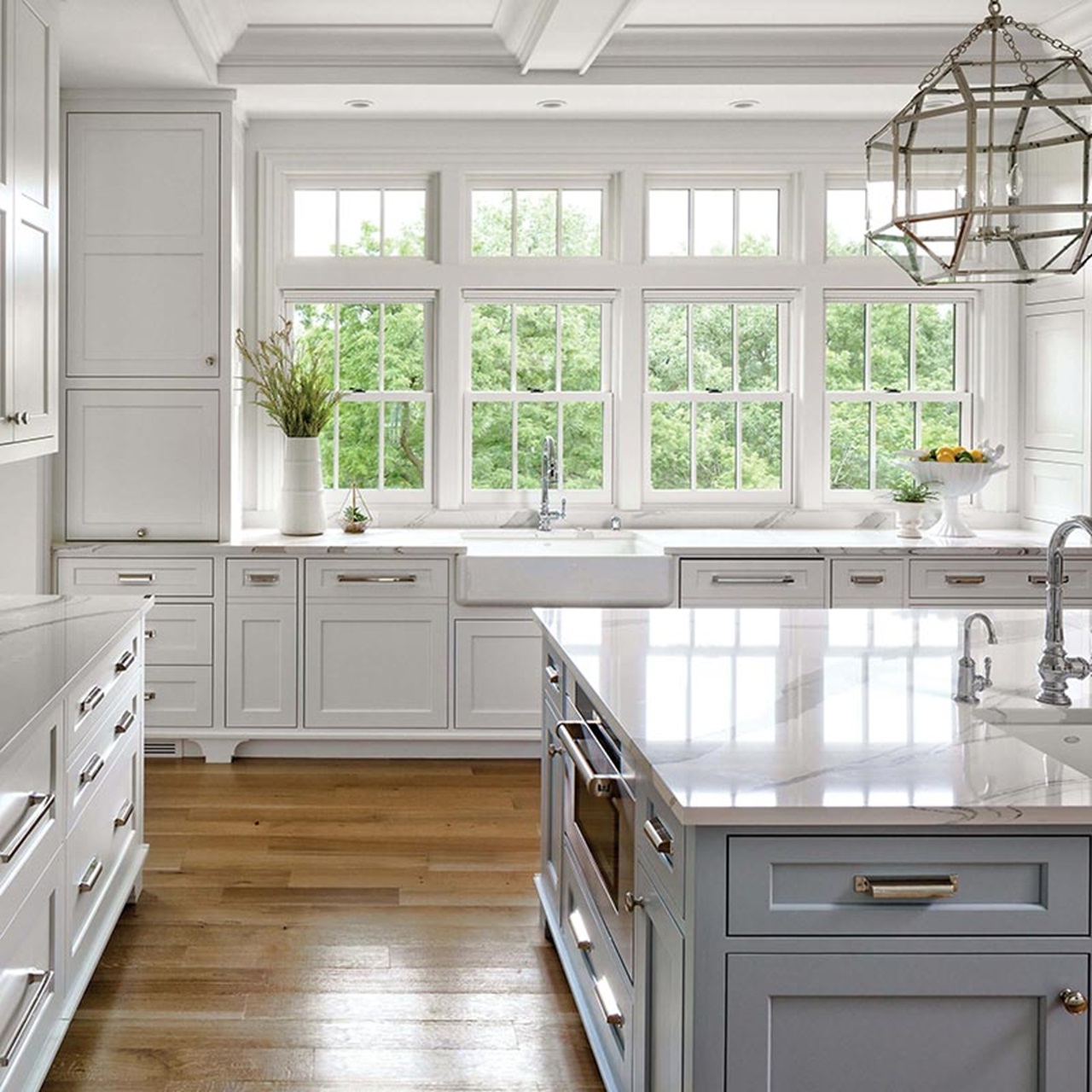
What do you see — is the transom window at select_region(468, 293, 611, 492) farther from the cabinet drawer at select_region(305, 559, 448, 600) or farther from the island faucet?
the cabinet drawer at select_region(305, 559, 448, 600)

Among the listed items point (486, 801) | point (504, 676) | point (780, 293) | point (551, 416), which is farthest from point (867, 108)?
point (486, 801)

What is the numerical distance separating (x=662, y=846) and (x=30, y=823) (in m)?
1.21

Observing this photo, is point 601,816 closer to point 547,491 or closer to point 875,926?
point 875,926

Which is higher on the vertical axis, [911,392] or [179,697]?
[911,392]

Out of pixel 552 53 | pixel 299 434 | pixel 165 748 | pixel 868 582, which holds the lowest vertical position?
pixel 165 748

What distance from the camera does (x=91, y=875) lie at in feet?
10.9

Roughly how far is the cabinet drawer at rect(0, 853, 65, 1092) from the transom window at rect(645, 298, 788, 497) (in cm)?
385

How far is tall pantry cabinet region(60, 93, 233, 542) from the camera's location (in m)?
5.59

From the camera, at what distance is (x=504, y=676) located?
224 inches

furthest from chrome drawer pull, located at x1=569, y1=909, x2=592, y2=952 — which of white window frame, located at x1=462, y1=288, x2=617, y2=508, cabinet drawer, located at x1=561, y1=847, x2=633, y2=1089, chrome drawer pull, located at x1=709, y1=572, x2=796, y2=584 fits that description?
white window frame, located at x1=462, y1=288, x2=617, y2=508

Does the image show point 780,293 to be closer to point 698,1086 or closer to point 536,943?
point 536,943

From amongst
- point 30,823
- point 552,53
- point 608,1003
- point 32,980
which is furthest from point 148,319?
point 608,1003

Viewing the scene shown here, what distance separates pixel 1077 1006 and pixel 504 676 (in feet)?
12.5

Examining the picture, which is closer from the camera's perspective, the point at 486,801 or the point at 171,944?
the point at 171,944
